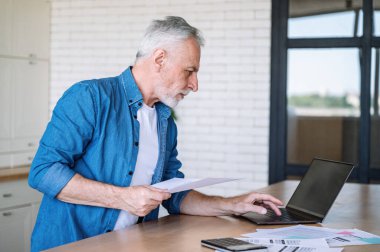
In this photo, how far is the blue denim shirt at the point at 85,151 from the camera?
2461mm

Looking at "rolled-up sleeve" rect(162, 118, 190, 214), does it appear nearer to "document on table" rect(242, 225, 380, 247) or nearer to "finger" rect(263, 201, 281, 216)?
"finger" rect(263, 201, 281, 216)

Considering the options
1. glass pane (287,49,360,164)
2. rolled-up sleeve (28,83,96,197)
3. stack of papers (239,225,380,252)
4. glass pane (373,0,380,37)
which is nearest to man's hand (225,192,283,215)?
stack of papers (239,225,380,252)

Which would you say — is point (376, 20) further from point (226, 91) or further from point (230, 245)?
point (230, 245)

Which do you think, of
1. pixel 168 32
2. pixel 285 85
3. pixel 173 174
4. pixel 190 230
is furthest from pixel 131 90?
pixel 285 85

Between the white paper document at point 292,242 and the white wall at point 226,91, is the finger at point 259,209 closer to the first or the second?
the white paper document at point 292,242

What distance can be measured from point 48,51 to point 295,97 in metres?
2.55

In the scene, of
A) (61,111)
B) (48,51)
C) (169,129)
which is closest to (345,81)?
(48,51)

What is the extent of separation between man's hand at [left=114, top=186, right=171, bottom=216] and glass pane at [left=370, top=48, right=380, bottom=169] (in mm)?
4052

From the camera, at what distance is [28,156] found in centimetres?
629

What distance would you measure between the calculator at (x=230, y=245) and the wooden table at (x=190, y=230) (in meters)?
0.03

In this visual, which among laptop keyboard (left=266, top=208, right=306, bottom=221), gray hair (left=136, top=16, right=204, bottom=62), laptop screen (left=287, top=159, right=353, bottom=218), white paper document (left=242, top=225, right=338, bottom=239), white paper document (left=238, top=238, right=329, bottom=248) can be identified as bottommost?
laptop keyboard (left=266, top=208, right=306, bottom=221)

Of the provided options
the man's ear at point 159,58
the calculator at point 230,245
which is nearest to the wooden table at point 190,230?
the calculator at point 230,245

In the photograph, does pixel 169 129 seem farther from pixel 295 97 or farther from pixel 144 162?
pixel 295 97

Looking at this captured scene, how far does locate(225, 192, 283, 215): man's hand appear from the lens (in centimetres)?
277
